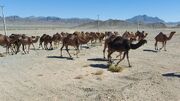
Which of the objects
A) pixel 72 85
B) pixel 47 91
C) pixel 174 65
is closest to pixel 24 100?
pixel 47 91

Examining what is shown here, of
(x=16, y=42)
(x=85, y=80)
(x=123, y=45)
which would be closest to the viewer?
(x=85, y=80)

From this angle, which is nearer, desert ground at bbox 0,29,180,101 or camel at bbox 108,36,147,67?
desert ground at bbox 0,29,180,101

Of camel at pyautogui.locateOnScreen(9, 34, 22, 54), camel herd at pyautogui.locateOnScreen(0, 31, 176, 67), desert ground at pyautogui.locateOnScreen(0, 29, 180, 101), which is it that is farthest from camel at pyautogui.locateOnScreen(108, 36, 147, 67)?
camel at pyautogui.locateOnScreen(9, 34, 22, 54)

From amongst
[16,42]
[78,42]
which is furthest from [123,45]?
[16,42]

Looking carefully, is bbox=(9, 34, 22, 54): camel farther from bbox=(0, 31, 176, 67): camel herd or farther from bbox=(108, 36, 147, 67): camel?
bbox=(108, 36, 147, 67): camel

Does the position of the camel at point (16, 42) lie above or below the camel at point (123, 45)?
below

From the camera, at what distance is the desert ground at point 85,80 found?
50.1 feet

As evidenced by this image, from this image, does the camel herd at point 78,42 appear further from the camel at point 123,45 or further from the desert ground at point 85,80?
the desert ground at point 85,80

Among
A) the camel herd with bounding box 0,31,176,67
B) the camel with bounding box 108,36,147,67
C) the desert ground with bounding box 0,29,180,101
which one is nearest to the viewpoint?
the desert ground with bounding box 0,29,180,101

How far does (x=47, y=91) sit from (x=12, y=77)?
3634 millimetres

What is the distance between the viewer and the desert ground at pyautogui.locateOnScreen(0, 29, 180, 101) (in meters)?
15.3

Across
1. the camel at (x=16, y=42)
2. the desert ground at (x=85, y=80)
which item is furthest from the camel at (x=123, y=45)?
the camel at (x=16, y=42)

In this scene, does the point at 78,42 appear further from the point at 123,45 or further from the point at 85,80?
the point at 85,80

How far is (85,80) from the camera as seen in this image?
61.0ft
